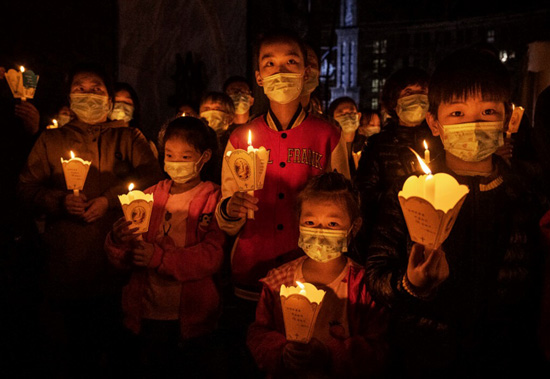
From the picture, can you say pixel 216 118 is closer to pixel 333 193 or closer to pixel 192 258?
pixel 192 258

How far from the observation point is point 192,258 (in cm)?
324

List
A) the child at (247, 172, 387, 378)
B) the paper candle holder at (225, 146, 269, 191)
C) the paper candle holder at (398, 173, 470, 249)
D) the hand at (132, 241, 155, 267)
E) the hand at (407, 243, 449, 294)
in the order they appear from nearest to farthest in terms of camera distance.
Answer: the paper candle holder at (398, 173, 470, 249) < the hand at (407, 243, 449, 294) < the child at (247, 172, 387, 378) < the paper candle holder at (225, 146, 269, 191) < the hand at (132, 241, 155, 267)

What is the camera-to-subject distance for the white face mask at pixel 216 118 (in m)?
5.74

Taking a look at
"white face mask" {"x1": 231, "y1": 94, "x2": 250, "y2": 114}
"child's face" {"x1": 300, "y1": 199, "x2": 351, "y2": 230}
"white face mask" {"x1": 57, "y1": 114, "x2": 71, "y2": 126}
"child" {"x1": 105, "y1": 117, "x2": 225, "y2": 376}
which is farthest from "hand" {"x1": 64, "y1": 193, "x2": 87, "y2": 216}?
"white face mask" {"x1": 57, "y1": 114, "x2": 71, "y2": 126}

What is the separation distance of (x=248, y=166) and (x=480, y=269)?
1359 millimetres

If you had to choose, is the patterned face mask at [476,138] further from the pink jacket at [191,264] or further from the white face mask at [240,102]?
the white face mask at [240,102]

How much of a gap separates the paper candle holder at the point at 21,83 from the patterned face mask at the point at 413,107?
136 inches

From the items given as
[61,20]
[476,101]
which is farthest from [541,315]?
[61,20]

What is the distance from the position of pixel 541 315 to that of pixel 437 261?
34.1 inches

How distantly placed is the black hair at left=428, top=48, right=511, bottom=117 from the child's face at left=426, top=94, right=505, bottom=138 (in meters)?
0.02

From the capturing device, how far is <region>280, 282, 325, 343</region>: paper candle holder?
219 centimetres

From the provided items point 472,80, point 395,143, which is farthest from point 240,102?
point 472,80

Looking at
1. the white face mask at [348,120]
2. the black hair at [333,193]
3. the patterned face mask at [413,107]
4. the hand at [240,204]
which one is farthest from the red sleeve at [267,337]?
the white face mask at [348,120]

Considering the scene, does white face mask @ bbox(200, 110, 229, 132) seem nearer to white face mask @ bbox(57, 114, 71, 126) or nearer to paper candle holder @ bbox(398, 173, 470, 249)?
white face mask @ bbox(57, 114, 71, 126)
